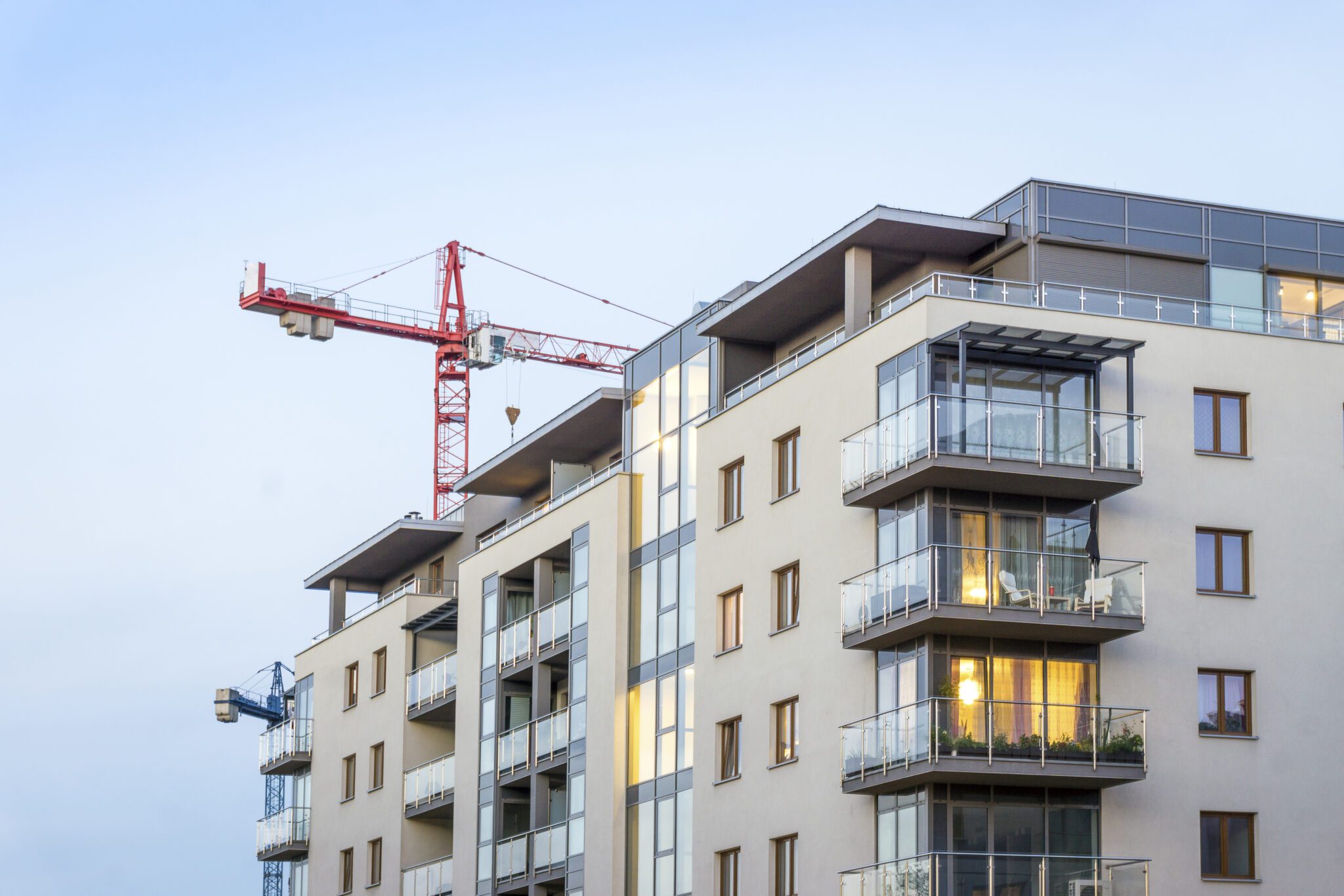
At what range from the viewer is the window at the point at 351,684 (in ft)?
195

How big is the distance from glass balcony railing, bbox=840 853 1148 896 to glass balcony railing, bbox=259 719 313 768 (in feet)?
102

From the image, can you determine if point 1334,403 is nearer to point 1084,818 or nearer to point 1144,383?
point 1144,383

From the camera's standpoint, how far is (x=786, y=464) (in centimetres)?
3981

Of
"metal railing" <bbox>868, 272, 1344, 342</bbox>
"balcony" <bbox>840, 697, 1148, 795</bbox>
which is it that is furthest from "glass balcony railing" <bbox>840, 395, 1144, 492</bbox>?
"balcony" <bbox>840, 697, 1148, 795</bbox>

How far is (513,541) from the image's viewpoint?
50.9 meters

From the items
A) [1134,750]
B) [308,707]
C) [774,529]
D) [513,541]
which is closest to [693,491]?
[774,529]

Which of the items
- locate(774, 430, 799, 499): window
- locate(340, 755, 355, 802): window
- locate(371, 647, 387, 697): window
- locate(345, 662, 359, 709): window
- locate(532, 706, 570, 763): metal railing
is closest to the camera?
locate(774, 430, 799, 499): window

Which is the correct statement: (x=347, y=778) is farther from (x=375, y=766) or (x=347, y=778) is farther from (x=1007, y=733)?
(x=1007, y=733)

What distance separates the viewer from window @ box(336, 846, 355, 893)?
57.6 meters

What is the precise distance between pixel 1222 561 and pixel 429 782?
2337 cm

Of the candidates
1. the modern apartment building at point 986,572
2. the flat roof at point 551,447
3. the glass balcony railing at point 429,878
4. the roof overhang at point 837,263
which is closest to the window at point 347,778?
the glass balcony railing at point 429,878

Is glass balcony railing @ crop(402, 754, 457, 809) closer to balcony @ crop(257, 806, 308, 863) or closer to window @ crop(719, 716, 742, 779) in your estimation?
balcony @ crop(257, 806, 308, 863)

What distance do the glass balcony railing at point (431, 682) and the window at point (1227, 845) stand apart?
22360 mm

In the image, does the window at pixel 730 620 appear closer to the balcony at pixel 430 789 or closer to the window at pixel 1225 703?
the window at pixel 1225 703
